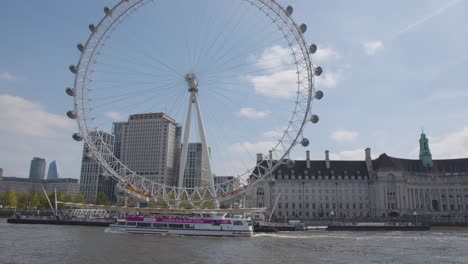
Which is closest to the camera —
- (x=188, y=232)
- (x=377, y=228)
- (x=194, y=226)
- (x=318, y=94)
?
(x=318, y=94)

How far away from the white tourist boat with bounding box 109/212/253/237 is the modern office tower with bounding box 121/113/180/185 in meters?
114

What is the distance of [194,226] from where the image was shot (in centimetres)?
6375

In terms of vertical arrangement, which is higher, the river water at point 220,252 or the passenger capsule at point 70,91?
the passenger capsule at point 70,91

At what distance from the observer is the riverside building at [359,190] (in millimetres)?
123000

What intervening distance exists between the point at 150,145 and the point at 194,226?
12847 cm

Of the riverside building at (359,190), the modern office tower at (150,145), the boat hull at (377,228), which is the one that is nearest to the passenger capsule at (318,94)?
the boat hull at (377,228)

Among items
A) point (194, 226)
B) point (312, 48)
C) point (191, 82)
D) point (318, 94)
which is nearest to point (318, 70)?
point (312, 48)

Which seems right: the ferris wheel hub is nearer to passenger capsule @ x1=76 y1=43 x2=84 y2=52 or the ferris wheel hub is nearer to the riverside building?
passenger capsule @ x1=76 y1=43 x2=84 y2=52

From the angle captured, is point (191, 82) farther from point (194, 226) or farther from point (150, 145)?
point (150, 145)

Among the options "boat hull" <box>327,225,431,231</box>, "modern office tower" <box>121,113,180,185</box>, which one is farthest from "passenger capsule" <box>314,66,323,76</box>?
"modern office tower" <box>121,113,180,185</box>

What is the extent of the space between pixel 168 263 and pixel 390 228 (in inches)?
2600

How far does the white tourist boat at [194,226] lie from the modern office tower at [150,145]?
114 meters

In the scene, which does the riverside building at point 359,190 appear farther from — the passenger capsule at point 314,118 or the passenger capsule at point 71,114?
the passenger capsule at point 71,114

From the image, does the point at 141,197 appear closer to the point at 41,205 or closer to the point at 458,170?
the point at 41,205
